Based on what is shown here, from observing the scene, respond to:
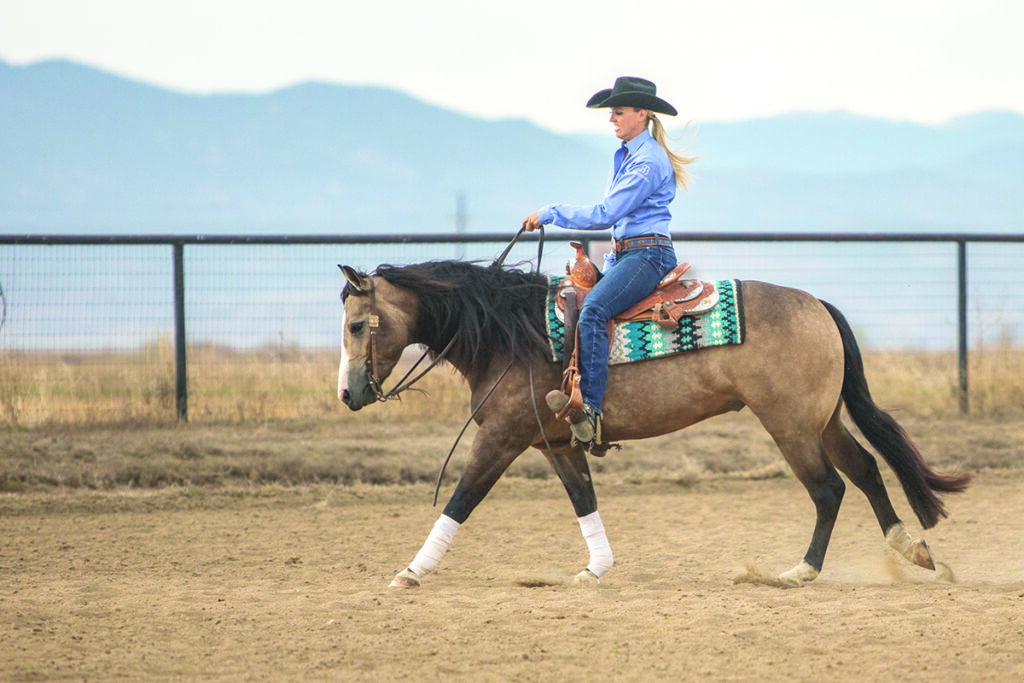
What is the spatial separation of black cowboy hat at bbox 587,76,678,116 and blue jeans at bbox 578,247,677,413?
0.76m

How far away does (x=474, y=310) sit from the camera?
580 centimetres

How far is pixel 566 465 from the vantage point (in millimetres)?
6008

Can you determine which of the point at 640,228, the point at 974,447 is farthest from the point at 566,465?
the point at 974,447

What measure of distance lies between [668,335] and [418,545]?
2.36 meters

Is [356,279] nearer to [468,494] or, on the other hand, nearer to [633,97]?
[468,494]

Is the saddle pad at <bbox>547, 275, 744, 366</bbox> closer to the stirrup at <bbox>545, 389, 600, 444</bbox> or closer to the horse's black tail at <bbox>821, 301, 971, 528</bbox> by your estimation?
the stirrup at <bbox>545, 389, 600, 444</bbox>

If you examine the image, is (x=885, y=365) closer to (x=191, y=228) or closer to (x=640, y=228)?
(x=640, y=228)

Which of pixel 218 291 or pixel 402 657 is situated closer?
pixel 402 657

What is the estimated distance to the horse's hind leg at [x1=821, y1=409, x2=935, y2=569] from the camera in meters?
5.78

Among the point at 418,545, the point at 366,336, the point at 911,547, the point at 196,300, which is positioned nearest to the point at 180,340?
the point at 196,300

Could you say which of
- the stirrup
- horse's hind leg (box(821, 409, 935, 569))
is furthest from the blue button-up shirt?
horse's hind leg (box(821, 409, 935, 569))

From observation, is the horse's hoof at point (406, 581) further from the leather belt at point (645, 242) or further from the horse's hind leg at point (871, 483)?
the horse's hind leg at point (871, 483)

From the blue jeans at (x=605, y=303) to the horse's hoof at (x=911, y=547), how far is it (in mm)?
1794

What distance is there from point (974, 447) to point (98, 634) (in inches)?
315
